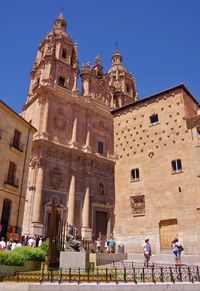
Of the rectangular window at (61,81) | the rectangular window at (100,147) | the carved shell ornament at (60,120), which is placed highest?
the rectangular window at (61,81)

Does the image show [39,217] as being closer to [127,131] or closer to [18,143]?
[18,143]

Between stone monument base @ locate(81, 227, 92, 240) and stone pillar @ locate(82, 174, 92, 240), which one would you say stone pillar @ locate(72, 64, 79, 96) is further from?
stone monument base @ locate(81, 227, 92, 240)

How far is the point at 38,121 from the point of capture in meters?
33.1

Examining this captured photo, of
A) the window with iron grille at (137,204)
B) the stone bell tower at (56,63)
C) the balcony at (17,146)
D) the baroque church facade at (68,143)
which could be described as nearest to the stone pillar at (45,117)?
the baroque church facade at (68,143)

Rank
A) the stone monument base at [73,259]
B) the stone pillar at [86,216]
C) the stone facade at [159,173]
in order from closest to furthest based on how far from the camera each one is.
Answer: the stone monument base at [73,259] < the stone facade at [159,173] < the stone pillar at [86,216]

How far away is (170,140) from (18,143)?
1279cm

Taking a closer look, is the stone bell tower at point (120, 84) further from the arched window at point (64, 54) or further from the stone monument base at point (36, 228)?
the stone monument base at point (36, 228)

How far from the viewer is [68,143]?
3450 centimetres

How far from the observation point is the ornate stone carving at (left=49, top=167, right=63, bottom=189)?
31.0m

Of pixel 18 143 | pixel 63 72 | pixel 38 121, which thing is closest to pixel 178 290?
pixel 18 143

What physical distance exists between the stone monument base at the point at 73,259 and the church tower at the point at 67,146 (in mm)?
16007

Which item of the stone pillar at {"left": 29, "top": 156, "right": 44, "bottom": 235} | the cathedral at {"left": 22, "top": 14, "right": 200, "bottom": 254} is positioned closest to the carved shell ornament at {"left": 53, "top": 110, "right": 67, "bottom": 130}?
the cathedral at {"left": 22, "top": 14, "right": 200, "bottom": 254}

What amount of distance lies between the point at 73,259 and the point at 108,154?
2650 centimetres

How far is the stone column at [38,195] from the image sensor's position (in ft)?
92.5
